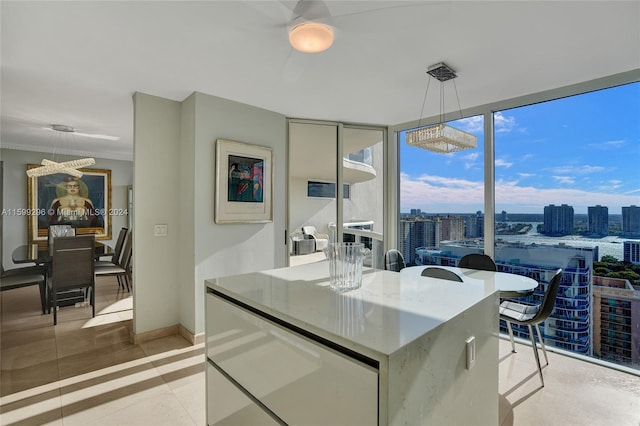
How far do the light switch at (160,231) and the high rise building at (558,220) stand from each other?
3.85 meters

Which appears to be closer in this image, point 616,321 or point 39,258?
point 616,321

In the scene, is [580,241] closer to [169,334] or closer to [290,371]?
[290,371]

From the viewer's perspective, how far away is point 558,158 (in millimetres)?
3010

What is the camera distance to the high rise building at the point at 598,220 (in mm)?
2738

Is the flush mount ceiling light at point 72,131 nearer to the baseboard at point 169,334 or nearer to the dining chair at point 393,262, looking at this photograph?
the baseboard at point 169,334

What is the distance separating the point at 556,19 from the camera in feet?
6.23

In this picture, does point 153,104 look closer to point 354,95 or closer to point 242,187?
point 242,187

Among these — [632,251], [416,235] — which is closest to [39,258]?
[416,235]

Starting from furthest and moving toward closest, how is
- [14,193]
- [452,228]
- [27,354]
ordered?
[14,193] → [452,228] → [27,354]

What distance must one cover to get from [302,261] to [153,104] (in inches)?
96.2

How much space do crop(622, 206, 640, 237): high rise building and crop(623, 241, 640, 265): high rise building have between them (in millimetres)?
76

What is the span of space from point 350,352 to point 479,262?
2739 millimetres

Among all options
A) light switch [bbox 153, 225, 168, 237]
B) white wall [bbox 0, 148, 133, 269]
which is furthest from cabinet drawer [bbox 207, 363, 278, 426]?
white wall [bbox 0, 148, 133, 269]

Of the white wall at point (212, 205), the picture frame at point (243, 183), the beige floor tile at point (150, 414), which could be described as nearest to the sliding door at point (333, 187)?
the white wall at point (212, 205)
